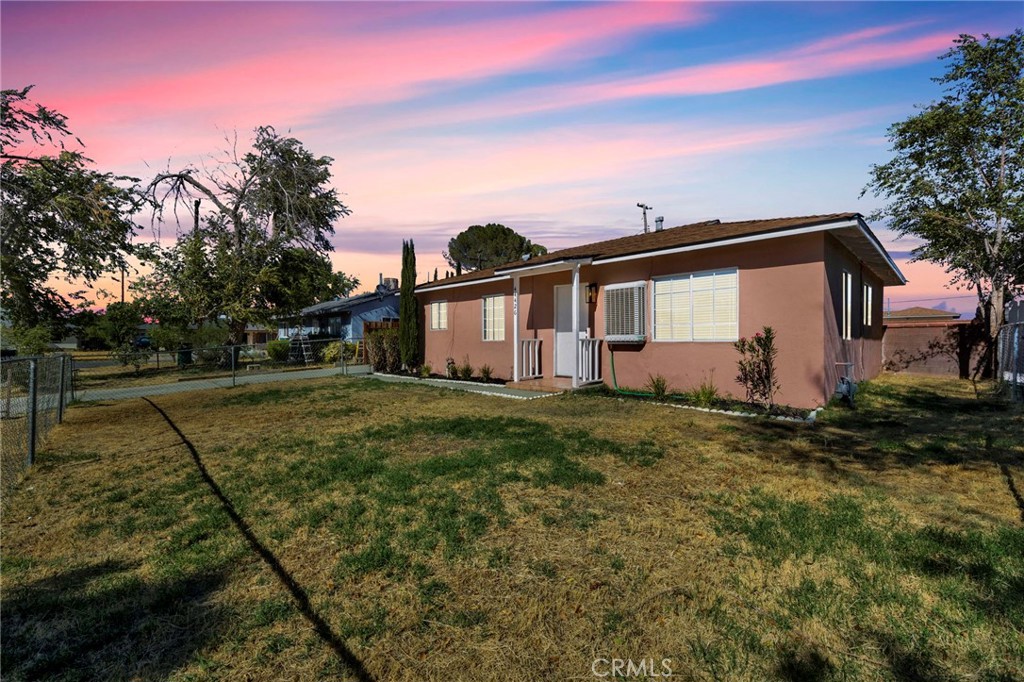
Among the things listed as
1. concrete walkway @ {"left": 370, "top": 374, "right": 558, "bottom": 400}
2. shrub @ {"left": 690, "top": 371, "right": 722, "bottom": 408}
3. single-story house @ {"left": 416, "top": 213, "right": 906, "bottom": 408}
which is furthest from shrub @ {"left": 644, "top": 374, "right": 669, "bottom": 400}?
concrete walkway @ {"left": 370, "top": 374, "right": 558, "bottom": 400}

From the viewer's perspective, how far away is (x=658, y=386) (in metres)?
9.45

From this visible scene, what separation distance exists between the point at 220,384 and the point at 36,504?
35.8ft

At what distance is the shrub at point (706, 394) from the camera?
8.48 metres

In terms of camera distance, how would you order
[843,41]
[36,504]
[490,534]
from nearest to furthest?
1. [490,534]
2. [36,504]
3. [843,41]

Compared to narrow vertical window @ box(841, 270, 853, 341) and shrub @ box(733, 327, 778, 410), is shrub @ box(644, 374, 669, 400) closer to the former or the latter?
shrub @ box(733, 327, 778, 410)

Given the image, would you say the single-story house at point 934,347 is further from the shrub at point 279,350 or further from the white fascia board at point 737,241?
the shrub at point 279,350

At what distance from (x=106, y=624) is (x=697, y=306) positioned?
9192 millimetres

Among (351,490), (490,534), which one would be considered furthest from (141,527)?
(490,534)

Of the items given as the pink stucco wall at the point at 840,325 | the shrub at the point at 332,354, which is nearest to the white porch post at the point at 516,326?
the pink stucco wall at the point at 840,325

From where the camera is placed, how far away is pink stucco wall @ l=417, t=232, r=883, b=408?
8016mm

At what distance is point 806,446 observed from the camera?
5844mm

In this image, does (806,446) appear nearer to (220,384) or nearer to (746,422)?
(746,422)

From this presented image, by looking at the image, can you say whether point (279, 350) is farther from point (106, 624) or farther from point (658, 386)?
point (106, 624)

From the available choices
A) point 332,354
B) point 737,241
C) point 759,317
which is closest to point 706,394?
point 759,317
